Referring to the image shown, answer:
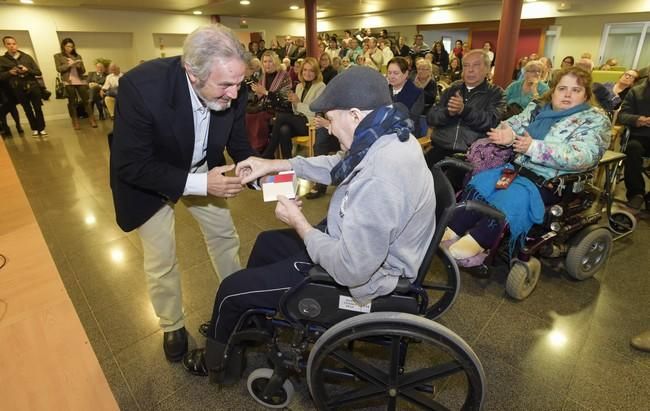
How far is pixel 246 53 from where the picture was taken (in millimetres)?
1203

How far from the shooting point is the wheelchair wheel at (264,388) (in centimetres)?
129

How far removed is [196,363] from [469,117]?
7.96 feet

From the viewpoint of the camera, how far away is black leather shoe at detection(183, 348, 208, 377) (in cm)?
146

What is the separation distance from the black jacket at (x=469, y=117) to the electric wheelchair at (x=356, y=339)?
1571mm

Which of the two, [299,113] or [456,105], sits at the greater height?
[456,105]

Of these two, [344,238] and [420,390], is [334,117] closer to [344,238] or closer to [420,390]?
[344,238]

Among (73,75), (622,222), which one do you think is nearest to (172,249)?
(622,222)

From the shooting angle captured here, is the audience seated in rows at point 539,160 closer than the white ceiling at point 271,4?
Yes

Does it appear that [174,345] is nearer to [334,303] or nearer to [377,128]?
[334,303]

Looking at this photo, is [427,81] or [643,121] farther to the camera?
[427,81]

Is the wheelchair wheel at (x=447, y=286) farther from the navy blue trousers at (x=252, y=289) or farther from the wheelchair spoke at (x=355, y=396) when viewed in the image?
the navy blue trousers at (x=252, y=289)

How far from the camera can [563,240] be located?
2.03 metres

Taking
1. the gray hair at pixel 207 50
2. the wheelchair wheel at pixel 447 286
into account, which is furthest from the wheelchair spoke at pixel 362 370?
the gray hair at pixel 207 50

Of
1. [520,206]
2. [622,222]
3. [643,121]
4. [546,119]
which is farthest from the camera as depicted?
[643,121]
